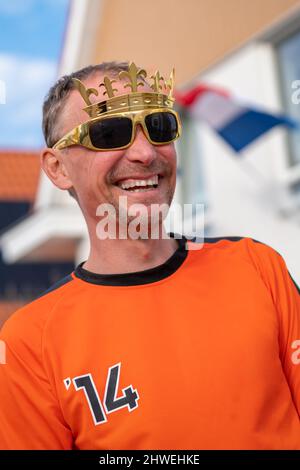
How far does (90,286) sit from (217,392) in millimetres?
515

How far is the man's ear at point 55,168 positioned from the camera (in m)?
2.20

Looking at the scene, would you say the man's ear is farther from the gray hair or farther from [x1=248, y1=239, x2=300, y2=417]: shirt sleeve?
[x1=248, y1=239, x2=300, y2=417]: shirt sleeve

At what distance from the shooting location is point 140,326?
6.40 feet

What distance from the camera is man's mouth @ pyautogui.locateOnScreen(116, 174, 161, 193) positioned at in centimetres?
200

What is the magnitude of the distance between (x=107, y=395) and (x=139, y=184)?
1.95ft

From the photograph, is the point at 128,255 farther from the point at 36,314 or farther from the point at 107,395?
the point at 107,395

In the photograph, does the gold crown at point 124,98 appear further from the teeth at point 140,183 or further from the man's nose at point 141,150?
the teeth at point 140,183

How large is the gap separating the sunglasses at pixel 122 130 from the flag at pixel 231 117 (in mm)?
4236

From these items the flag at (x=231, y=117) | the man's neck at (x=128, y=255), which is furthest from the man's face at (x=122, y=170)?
the flag at (x=231, y=117)

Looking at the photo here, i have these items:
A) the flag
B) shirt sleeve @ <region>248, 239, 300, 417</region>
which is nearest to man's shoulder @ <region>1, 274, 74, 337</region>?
shirt sleeve @ <region>248, 239, 300, 417</region>

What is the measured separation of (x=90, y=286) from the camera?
2098 mm

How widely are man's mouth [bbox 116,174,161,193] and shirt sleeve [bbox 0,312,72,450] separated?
1.68 ft

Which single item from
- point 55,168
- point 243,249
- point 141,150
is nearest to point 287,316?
point 243,249
